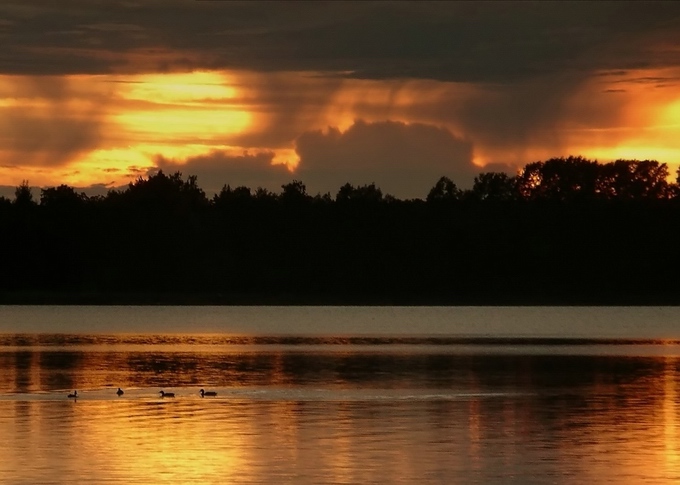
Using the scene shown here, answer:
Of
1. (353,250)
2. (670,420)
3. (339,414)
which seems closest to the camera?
(670,420)

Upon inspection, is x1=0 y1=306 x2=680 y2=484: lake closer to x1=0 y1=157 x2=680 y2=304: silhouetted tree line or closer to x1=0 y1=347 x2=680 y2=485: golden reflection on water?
x1=0 y1=347 x2=680 y2=485: golden reflection on water

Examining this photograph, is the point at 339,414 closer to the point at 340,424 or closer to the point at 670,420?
the point at 340,424

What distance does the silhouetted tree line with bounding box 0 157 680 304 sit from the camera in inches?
5177

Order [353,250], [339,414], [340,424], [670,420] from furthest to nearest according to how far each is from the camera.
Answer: [353,250]
[339,414]
[670,420]
[340,424]

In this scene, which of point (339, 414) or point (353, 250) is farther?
point (353, 250)

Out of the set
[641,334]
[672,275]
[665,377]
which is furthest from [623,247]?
[665,377]

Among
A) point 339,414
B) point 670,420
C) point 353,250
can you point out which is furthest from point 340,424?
point 353,250

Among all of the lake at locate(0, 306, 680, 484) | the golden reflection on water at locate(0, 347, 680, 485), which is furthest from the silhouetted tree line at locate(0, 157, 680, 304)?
the golden reflection on water at locate(0, 347, 680, 485)

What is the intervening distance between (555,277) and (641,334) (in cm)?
6231

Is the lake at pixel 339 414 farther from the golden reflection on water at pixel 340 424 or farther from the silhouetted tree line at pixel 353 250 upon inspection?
the silhouetted tree line at pixel 353 250

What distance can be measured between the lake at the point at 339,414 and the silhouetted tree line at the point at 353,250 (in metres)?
71.7

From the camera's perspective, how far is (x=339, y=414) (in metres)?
28.6

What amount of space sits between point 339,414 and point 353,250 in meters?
114

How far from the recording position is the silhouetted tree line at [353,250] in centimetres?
13150
